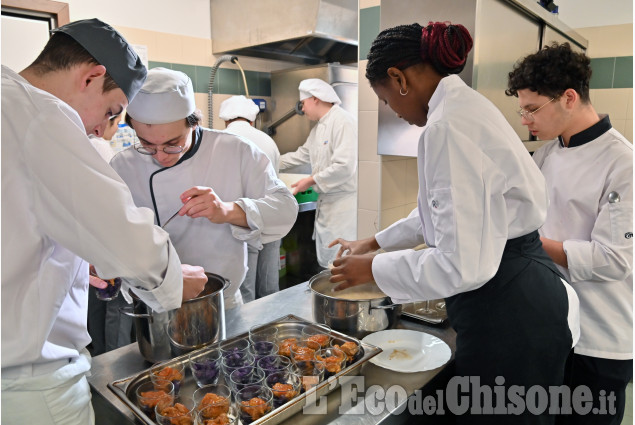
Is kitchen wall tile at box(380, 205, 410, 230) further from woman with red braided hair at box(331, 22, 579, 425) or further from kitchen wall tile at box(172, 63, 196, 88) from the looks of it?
kitchen wall tile at box(172, 63, 196, 88)

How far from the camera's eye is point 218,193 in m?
1.72

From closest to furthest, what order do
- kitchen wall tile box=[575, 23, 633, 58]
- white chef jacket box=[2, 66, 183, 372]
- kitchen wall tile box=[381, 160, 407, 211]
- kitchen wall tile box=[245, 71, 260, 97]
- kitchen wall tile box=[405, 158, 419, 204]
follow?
1. white chef jacket box=[2, 66, 183, 372]
2. kitchen wall tile box=[381, 160, 407, 211]
3. kitchen wall tile box=[405, 158, 419, 204]
4. kitchen wall tile box=[575, 23, 633, 58]
5. kitchen wall tile box=[245, 71, 260, 97]

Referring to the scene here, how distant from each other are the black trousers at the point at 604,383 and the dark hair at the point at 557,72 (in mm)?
988

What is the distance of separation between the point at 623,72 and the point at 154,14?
137 inches

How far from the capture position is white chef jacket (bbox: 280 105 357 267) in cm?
357

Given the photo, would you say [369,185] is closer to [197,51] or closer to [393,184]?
[393,184]

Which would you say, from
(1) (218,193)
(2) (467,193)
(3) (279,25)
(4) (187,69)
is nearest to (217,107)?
(4) (187,69)

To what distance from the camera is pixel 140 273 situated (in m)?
0.93

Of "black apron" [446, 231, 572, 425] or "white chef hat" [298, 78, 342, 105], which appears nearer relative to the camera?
"black apron" [446, 231, 572, 425]

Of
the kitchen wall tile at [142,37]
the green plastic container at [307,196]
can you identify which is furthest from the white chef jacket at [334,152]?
the kitchen wall tile at [142,37]

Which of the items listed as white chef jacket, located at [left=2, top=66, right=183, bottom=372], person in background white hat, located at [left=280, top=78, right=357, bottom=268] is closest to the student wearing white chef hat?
white chef jacket, located at [left=2, top=66, right=183, bottom=372]

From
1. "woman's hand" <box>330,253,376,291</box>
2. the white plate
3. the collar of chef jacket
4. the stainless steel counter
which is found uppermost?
the collar of chef jacket

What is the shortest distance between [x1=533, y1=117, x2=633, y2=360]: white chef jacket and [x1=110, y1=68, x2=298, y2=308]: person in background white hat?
1025 mm

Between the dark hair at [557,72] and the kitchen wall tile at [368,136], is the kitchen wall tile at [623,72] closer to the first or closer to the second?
the dark hair at [557,72]
